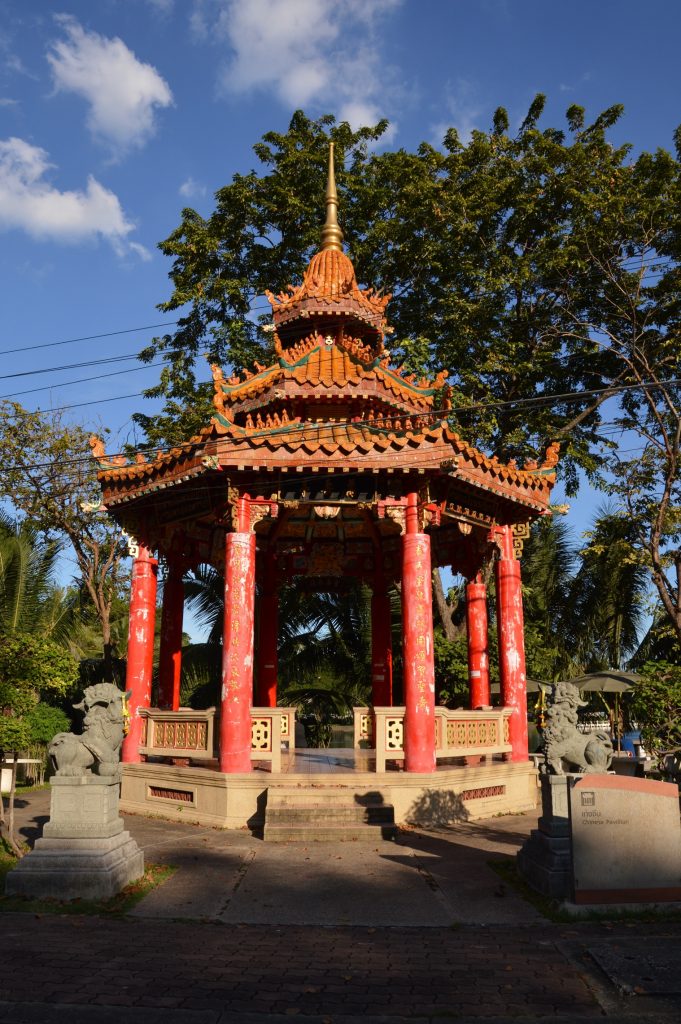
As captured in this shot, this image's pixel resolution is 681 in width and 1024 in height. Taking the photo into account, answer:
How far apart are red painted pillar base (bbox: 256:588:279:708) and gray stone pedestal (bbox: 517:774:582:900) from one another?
11.8 meters

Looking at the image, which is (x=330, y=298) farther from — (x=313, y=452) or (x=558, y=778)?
(x=558, y=778)

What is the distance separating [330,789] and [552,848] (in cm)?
537

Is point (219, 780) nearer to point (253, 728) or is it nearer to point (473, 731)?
point (253, 728)

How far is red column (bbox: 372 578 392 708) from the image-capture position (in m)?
20.8

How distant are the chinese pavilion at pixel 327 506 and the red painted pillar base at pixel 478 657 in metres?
0.04

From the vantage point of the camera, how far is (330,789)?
1330cm

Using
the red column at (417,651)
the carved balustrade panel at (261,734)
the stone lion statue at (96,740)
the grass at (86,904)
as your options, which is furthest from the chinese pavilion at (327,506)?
the grass at (86,904)

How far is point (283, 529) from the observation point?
67.9 feet

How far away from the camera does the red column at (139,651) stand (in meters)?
15.8

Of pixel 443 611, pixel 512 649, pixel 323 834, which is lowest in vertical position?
pixel 323 834

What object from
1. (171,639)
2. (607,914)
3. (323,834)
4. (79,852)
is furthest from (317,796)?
(171,639)

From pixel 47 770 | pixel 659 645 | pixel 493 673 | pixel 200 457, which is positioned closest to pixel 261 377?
pixel 200 457

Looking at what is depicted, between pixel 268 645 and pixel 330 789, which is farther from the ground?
pixel 268 645

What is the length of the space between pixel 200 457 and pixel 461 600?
16444 mm
